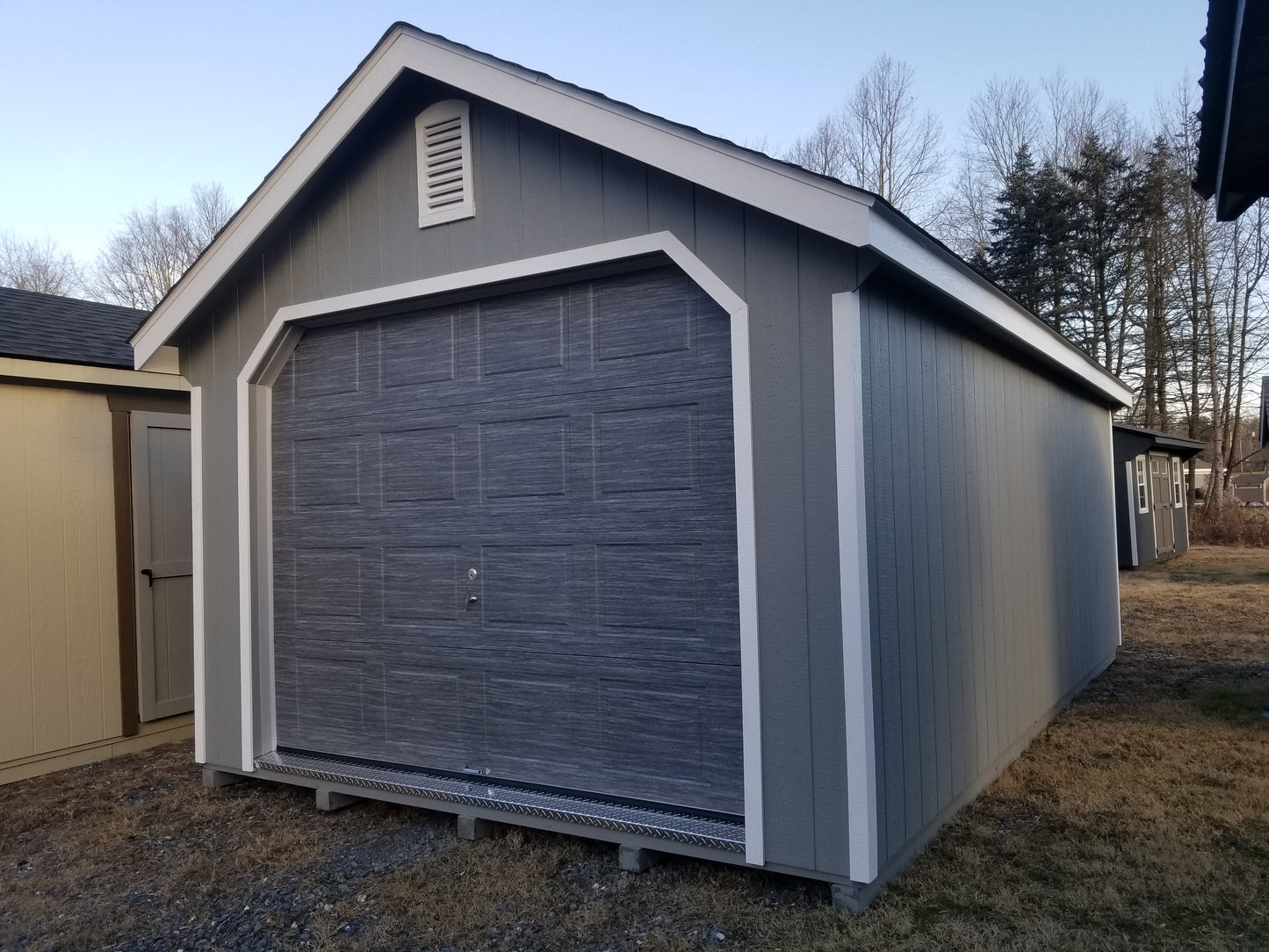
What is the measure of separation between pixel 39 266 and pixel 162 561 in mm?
25523

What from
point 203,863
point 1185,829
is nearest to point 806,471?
point 1185,829

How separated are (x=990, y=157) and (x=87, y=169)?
21.6 metres

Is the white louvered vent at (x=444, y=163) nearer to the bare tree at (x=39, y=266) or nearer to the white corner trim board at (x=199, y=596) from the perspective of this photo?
the white corner trim board at (x=199, y=596)

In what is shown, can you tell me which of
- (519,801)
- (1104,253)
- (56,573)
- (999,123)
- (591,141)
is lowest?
(519,801)

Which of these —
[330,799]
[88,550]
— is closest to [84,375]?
[88,550]

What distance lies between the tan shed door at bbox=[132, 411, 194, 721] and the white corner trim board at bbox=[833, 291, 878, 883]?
15.5 ft

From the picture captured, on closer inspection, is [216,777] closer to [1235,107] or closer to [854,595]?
[854,595]

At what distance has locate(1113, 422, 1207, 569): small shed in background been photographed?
1669 cm

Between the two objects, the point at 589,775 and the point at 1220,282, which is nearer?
the point at 589,775

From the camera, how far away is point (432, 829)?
15.3 ft

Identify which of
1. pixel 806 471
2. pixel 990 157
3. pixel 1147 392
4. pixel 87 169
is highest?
pixel 990 157

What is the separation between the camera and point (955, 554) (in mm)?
4691

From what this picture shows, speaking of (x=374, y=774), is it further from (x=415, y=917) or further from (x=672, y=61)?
(x=672, y=61)

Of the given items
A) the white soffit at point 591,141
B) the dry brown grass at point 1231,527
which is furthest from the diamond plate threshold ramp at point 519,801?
the dry brown grass at point 1231,527
